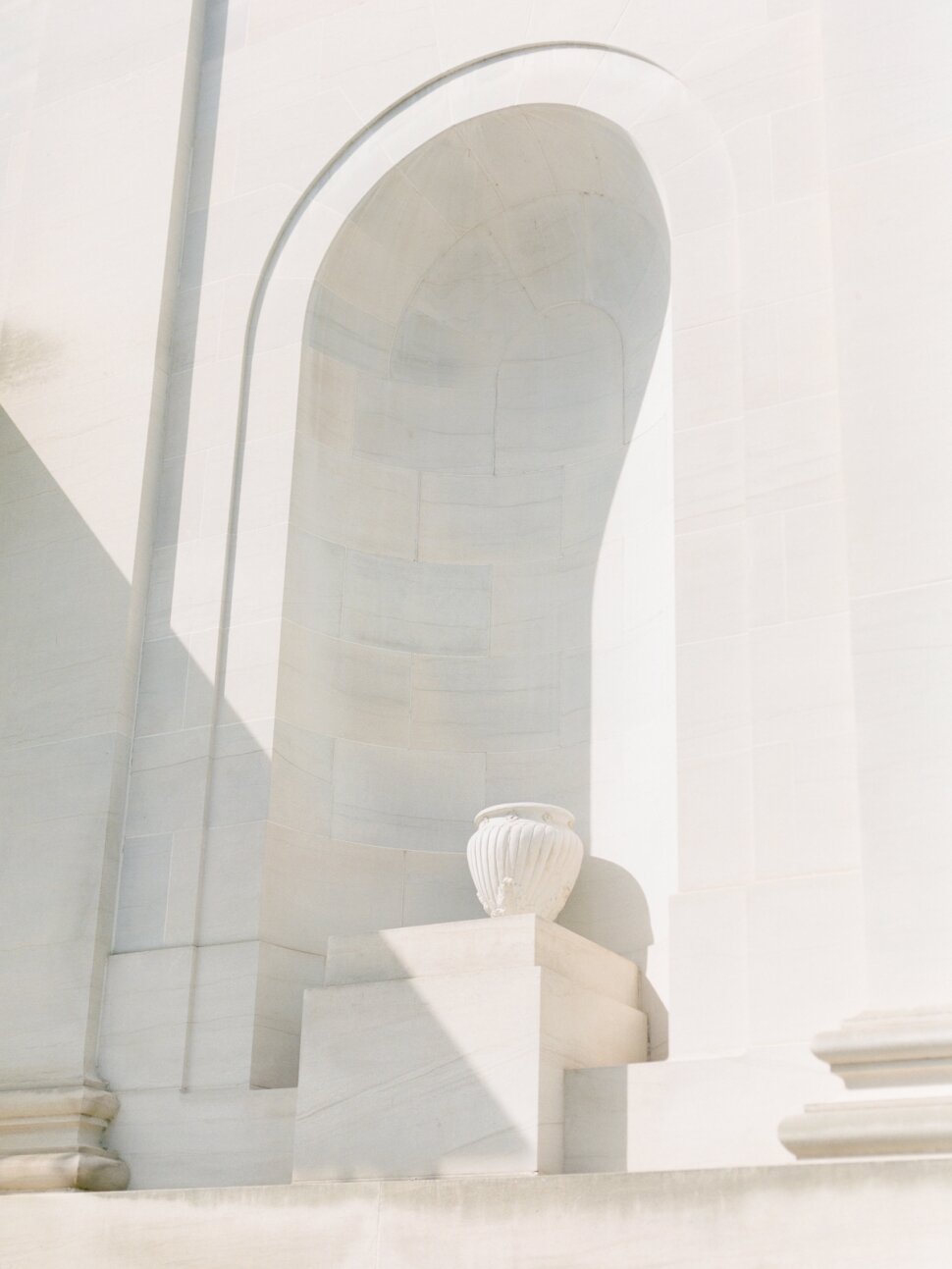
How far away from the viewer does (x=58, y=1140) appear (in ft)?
31.3

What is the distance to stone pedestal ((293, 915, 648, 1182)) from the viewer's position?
26.5 ft

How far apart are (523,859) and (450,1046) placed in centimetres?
136

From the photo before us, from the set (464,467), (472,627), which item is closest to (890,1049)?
(472,627)

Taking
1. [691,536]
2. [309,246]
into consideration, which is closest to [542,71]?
[309,246]

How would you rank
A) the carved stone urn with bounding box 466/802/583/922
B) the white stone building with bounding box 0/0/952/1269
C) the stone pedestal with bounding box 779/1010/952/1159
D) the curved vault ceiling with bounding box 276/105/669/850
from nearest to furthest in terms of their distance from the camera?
the stone pedestal with bounding box 779/1010/952/1159
the white stone building with bounding box 0/0/952/1269
the carved stone urn with bounding box 466/802/583/922
the curved vault ceiling with bounding box 276/105/669/850

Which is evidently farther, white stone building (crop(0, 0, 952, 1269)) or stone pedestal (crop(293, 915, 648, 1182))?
stone pedestal (crop(293, 915, 648, 1182))

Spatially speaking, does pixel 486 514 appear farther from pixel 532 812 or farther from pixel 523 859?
pixel 523 859

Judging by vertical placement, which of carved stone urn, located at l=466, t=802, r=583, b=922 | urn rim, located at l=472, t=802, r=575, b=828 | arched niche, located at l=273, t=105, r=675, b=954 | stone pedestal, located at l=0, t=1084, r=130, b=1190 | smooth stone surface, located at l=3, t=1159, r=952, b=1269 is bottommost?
smooth stone surface, located at l=3, t=1159, r=952, b=1269

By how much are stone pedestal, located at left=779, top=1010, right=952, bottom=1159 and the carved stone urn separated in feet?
7.57

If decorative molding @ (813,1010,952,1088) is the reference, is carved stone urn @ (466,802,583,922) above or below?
above

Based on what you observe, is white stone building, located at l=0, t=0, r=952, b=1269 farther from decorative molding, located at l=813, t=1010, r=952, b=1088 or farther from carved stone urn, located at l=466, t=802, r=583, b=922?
carved stone urn, located at l=466, t=802, r=583, b=922

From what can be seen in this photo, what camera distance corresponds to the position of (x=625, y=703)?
10445mm

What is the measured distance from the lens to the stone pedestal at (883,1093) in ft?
22.7

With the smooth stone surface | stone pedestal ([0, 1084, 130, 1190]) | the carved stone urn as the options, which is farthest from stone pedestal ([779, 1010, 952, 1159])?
stone pedestal ([0, 1084, 130, 1190])
